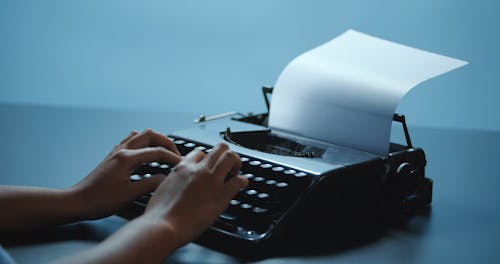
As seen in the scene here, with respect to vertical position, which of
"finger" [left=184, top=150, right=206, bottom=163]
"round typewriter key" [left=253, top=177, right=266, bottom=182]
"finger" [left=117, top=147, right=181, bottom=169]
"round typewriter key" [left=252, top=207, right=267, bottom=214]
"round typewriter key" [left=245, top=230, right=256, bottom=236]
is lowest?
"round typewriter key" [left=245, top=230, right=256, bottom=236]

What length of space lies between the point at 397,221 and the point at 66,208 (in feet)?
1.95

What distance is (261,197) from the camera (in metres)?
1.25

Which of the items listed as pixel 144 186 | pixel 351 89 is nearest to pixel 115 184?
pixel 144 186

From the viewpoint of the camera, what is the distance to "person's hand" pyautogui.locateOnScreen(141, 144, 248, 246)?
1.08m

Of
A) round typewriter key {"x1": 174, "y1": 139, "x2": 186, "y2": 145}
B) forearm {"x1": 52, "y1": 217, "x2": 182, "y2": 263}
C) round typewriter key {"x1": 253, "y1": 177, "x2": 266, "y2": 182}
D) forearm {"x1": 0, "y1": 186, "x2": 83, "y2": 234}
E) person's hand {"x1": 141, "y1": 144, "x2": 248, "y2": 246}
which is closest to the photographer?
forearm {"x1": 52, "y1": 217, "x2": 182, "y2": 263}

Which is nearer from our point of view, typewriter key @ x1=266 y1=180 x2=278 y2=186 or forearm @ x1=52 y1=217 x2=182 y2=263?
forearm @ x1=52 y1=217 x2=182 y2=263

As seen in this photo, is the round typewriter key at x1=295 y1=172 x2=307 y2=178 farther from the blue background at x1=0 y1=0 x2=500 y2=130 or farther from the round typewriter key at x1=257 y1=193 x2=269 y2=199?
the blue background at x1=0 y1=0 x2=500 y2=130

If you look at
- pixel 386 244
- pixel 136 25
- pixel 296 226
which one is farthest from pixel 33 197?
pixel 136 25

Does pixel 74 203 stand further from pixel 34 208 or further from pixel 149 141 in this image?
pixel 149 141

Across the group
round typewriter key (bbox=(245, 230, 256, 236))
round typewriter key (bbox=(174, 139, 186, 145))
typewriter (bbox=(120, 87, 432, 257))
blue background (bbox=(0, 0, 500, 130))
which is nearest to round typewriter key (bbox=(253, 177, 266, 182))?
typewriter (bbox=(120, 87, 432, 257))

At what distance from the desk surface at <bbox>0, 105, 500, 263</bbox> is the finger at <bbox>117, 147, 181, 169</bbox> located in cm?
13

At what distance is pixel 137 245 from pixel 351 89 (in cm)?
68

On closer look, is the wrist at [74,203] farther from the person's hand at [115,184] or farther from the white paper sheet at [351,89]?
the white paper sheet at [351,89]

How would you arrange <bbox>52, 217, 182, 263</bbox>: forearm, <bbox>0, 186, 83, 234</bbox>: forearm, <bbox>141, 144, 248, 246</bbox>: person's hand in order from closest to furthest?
<bbox>52, 217, 182, 263</bbox>: forearm, <bbox>141, 144, 248, 246</bbox>: person's hand, <bbox>0, 186, 83, 234</bbox>: forearm
